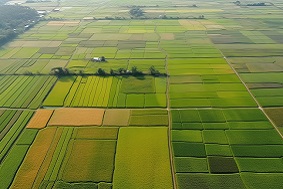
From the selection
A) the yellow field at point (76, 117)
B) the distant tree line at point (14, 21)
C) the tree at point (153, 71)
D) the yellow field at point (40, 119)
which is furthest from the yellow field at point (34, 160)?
the distant tree line at point (14, 21)

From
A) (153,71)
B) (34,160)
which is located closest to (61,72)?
(153,71)

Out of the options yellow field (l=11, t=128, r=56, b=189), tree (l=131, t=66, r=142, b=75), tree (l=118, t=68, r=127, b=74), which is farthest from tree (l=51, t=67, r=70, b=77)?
yellow field (l=11, t=128, r=56, b=189)

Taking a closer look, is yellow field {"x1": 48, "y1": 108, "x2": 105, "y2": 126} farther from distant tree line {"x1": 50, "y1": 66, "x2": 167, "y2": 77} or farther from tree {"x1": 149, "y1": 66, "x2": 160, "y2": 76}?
tree {"x1": 149, "y1": 66, "x2": 160, "y2": 76}

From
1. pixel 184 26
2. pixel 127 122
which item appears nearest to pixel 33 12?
pixel 184 26

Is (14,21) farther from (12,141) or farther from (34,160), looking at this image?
(34,160)

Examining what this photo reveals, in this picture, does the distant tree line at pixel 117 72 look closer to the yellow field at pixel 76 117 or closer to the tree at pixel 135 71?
the tree at pixel 135 71
